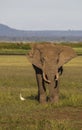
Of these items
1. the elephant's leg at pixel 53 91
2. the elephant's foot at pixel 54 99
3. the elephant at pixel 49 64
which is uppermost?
the elephant at pixel 49 64

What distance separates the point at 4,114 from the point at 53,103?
3.06 m

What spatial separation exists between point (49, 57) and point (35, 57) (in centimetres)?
77

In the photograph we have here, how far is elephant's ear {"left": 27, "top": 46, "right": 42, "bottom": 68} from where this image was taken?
20.4 meters

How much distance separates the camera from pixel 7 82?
30328 millimetres

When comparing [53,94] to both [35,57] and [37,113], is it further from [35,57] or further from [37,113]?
[37,113]

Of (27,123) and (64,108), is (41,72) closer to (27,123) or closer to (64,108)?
(64,108)

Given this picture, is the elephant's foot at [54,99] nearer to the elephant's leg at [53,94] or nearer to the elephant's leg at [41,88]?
the elephant's leg at [53,94]

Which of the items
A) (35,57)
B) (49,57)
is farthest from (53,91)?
(35,57)

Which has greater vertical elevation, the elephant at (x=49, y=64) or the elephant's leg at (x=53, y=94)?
the elephant at (x=49, y=64)

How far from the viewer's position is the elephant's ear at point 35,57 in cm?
2044

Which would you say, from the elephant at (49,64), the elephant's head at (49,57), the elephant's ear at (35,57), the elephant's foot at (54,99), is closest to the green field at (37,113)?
the elephant's foot at (54,99)

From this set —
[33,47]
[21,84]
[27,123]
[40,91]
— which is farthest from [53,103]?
[21,84]

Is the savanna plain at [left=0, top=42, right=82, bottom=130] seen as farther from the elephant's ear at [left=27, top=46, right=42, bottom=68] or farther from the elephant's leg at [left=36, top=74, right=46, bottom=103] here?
the elephant's ear at [left=27, top=46, right=42, bottom=68]

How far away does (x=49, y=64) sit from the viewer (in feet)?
65.1
